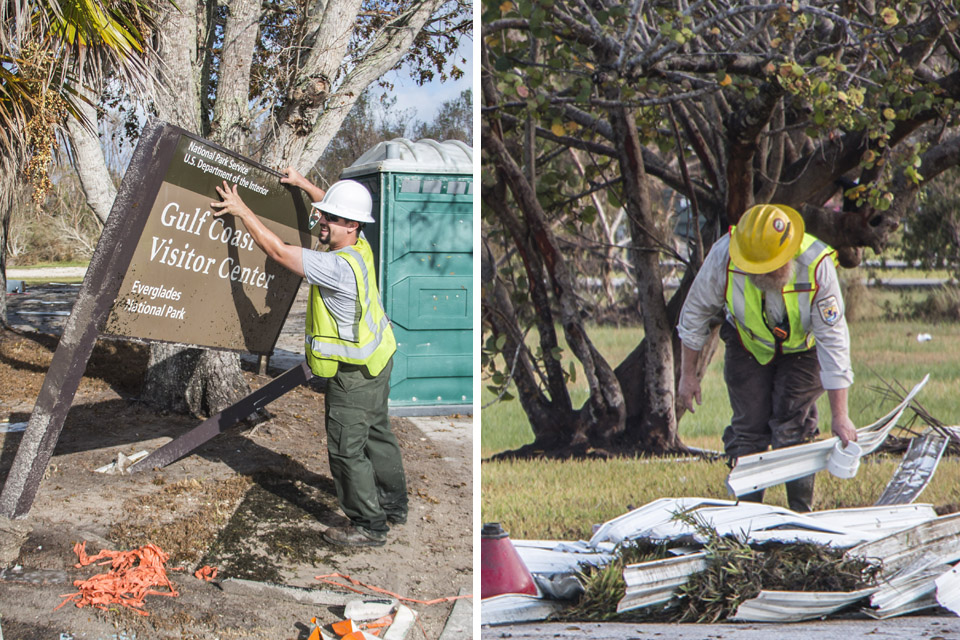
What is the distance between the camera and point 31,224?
20.9 m

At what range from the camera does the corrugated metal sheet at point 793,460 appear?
3189 mm

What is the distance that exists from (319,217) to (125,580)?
193cm

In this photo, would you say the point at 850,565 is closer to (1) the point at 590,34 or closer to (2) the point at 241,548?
(1) the point at 590,34

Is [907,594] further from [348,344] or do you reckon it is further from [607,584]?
[348,344]

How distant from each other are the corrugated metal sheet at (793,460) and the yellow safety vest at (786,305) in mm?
343

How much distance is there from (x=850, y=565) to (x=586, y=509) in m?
0.95

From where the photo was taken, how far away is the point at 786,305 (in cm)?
323

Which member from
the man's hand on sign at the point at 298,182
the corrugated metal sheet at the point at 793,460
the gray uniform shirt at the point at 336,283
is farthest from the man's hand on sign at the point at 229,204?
the corrugated metal sheet at the point at 793,460

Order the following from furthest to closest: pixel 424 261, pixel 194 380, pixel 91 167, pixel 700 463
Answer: pixel 91 167
pixel 424 261
pixel 194 380
pixel 700 463

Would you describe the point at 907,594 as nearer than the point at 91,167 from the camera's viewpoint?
Yes

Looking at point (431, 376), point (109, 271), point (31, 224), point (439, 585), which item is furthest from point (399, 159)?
point (31, 224)

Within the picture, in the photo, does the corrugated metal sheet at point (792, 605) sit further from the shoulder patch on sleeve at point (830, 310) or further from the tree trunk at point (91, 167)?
the tree trunk at point (91, 167)

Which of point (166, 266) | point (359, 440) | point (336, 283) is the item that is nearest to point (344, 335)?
point (336, 283)

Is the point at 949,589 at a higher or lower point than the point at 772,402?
lower
